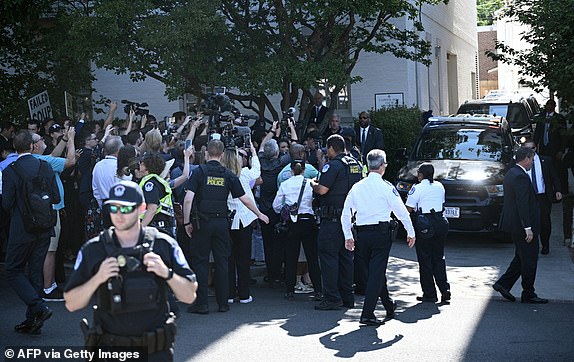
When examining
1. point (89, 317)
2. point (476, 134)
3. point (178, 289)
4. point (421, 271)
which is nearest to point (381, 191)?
point (421, 271)

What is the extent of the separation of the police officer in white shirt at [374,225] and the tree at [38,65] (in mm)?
9960

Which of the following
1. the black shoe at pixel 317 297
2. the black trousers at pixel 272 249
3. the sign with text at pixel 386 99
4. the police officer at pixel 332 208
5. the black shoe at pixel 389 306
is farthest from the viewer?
Result: the sign with text at pixel 386 99

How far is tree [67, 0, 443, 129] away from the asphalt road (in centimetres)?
604

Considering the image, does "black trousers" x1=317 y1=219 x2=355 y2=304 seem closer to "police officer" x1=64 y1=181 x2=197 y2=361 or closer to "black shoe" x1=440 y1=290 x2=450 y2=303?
"black shoe" x1=440 y1=290 x2=450 y2=303

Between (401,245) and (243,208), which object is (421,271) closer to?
(243,208)

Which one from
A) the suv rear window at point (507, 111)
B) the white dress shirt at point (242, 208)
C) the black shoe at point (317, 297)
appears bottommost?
the black shoe at point (317, 297)

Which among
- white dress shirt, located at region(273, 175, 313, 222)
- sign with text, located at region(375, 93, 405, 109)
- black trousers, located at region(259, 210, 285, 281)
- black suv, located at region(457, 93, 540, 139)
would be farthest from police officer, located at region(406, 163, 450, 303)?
black suv, located at region(457, 93, 540, 139)

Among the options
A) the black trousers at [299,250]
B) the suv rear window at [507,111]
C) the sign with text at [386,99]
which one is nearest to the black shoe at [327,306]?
the black trousers at [299,250]

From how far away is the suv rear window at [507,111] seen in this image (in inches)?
969

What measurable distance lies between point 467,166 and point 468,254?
6.03 ft

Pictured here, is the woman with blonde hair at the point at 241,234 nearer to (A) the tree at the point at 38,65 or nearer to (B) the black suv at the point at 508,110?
(A) the tree at the point at 38,65

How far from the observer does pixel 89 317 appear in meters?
10.1

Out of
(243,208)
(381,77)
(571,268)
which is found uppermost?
(381,77)

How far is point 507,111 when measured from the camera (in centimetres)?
2475
